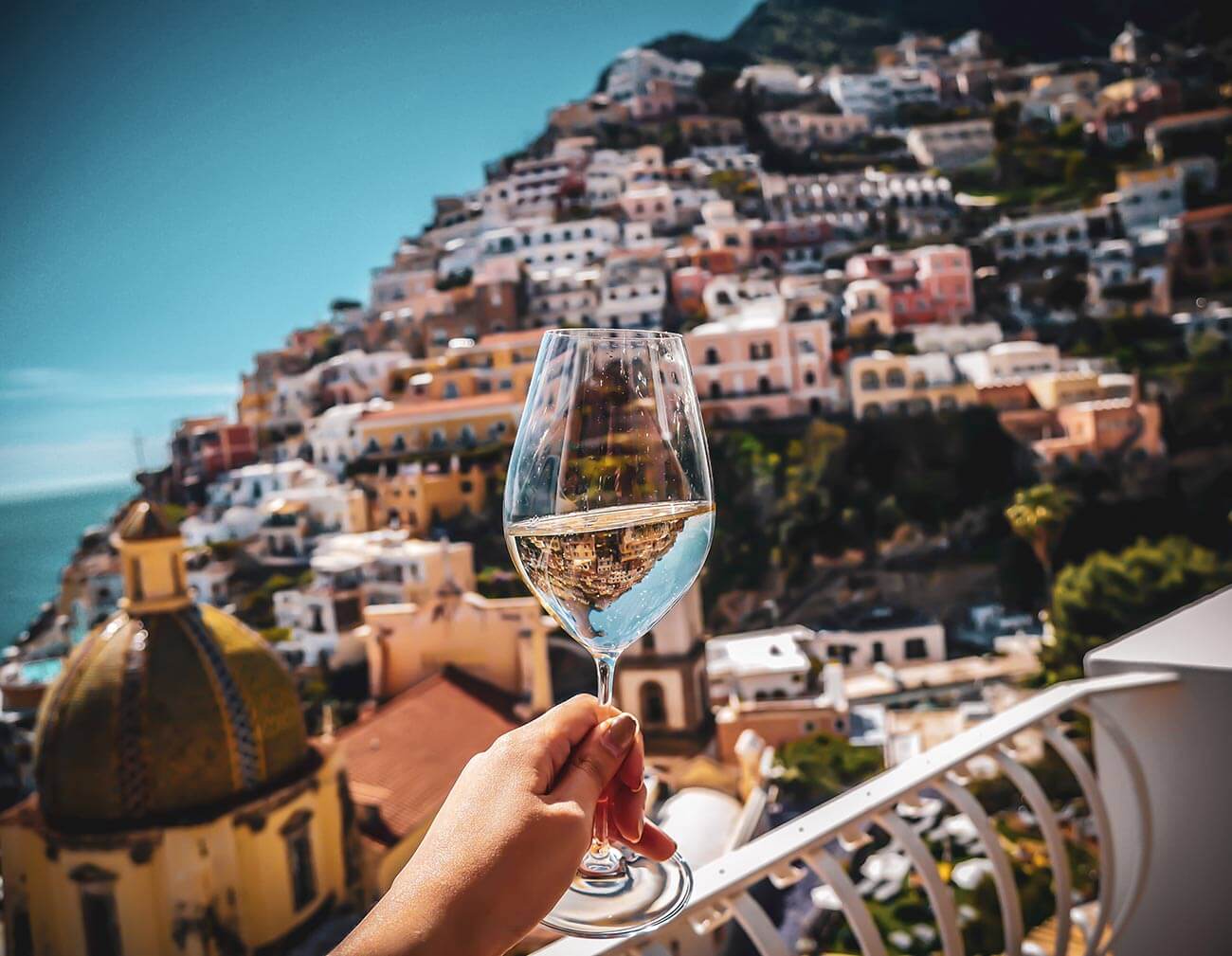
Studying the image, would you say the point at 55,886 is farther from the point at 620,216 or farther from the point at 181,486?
the point at 620,216

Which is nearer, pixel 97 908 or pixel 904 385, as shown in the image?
pixel 97 908

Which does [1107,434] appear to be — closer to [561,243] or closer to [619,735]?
[561,243]

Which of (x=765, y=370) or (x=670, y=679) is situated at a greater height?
(x=765, y=370)

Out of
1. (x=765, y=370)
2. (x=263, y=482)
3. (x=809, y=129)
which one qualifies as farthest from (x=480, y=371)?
(x=809, y=129)

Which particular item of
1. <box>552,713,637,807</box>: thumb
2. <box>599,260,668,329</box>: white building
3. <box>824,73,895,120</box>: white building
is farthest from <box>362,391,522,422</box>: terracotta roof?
<box>824,73,895,120</box>: white building

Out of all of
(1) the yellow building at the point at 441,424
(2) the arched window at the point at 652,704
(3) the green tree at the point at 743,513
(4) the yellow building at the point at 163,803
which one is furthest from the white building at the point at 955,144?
(4) the yellow building at the point at 163,803

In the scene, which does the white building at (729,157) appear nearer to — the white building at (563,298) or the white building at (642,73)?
the white building at (642,73)

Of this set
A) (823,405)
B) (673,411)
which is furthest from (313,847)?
(823,405)
